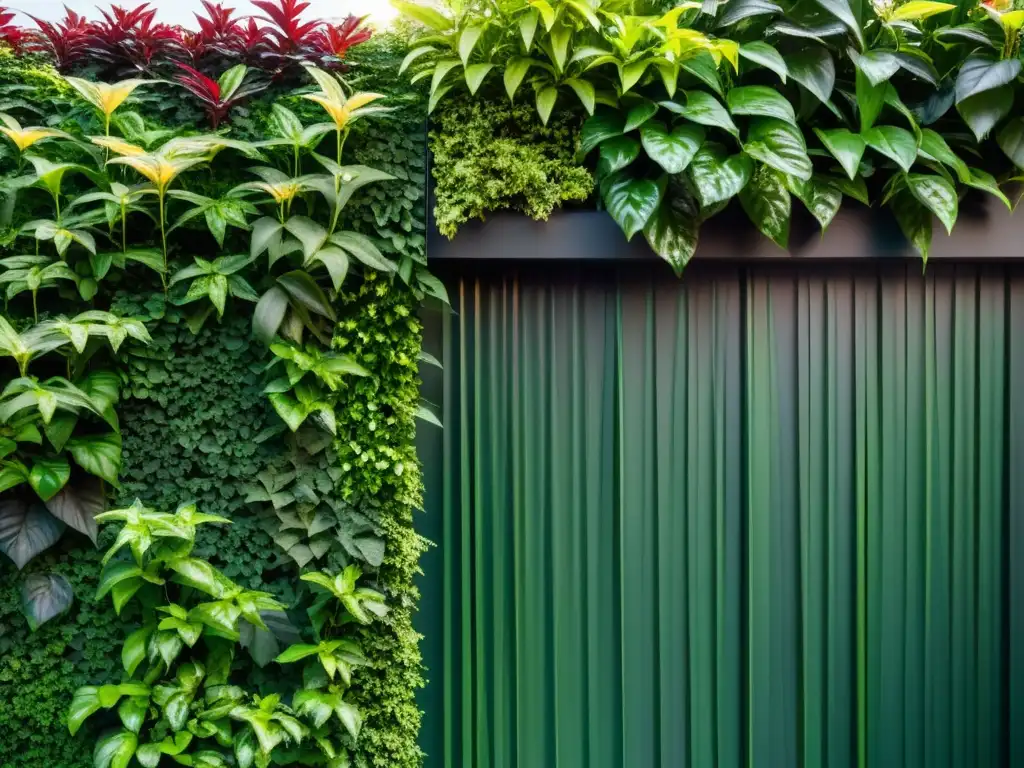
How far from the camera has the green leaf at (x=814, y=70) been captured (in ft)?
6.63

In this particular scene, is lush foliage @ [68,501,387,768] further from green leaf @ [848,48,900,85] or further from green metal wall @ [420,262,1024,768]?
green leaf @ [848,48,900,85]

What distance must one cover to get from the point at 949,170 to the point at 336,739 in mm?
2595

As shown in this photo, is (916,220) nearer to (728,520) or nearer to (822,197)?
(822,197)

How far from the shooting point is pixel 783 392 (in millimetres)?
2434

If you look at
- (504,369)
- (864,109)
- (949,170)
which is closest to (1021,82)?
(949,170)

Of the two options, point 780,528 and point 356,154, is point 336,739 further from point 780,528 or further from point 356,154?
point 356,154

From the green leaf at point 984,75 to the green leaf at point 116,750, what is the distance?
299 cm

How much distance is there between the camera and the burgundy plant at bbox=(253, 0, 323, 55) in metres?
2.11

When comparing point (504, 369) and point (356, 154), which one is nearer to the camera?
point (356, 154)

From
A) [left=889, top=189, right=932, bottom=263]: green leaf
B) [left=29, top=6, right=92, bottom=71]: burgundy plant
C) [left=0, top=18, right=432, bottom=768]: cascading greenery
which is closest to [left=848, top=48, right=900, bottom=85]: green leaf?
[left=889, top=189, right=932, bottom=263]: green leaf

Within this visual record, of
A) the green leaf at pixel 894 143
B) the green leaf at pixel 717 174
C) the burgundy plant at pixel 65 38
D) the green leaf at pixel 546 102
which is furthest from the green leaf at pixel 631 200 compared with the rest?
the burgundy plant at pixel 65 38

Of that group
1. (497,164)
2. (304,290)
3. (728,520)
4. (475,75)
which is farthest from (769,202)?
(304,290)

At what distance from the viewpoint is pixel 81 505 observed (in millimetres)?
2018

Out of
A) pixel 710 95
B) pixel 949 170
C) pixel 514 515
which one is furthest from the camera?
pixel 514 515
